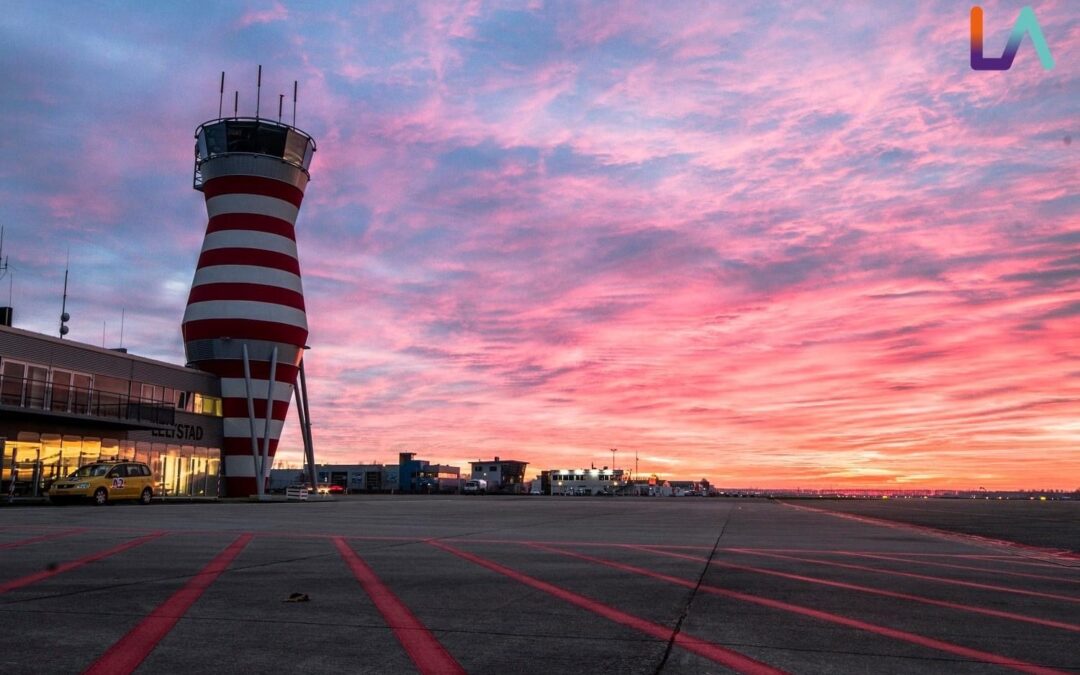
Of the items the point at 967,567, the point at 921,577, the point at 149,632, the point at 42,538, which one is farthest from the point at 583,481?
the point at 149,632

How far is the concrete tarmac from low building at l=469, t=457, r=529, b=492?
131980 mm

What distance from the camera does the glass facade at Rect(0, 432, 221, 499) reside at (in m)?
39.7

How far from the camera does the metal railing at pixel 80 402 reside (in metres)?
40.6

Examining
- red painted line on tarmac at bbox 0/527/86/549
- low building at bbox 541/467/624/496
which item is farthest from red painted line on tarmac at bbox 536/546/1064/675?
low building at bbox 541/467/624/496

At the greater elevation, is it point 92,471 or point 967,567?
point 92,471

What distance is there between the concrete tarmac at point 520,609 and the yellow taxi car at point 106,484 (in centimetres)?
2126

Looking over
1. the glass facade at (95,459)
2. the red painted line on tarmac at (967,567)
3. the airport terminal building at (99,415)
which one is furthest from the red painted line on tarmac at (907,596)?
the glass facade at (95,459)

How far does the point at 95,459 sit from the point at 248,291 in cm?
1685

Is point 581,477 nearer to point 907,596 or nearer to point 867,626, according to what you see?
point 907,596

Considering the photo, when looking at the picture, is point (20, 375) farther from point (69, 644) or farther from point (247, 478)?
point (69, 644)

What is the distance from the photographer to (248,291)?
2306 inches

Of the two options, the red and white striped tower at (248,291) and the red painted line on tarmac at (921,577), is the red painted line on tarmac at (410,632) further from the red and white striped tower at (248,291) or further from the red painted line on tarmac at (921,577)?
the red and white striped tower at (248,291)

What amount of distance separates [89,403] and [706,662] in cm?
4634

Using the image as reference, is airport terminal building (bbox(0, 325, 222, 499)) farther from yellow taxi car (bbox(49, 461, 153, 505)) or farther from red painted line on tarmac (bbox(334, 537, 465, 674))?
red painted line on tarmac (bbox(334, 537, 465, 674))
